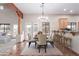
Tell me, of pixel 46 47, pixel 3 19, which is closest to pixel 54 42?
pixel 46 47

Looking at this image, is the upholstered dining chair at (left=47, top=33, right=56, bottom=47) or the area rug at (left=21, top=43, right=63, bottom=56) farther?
the upholstered dining chair at (left=47, top=33, right=56, bottom=47)

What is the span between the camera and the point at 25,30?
472 centimetres

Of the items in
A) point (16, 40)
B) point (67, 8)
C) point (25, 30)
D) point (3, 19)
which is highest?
point (67, 8)

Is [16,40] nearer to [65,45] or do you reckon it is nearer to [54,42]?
[54,42]

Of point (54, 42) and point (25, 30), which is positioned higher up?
point (25, 30)

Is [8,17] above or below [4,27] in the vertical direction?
above

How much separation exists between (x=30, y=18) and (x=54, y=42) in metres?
1.23

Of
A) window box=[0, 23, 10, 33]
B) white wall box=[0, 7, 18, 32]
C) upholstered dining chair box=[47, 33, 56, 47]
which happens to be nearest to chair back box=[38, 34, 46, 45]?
upholstered dining chair box=[47, 33, 56, 47]

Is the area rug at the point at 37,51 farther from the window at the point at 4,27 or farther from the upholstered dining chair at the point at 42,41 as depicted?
the window at the point at 4,27

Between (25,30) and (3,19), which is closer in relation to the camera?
(3,19)

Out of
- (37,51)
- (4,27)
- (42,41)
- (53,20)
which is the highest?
(53,20)

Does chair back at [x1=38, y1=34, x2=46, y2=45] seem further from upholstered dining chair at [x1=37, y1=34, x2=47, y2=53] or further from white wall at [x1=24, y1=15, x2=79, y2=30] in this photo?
white wall at [x1=24, y1=15, x2=79, y2=30]

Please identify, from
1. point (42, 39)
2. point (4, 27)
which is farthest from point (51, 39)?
point (4, 27)

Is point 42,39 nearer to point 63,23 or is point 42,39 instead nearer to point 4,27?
point 63,23
